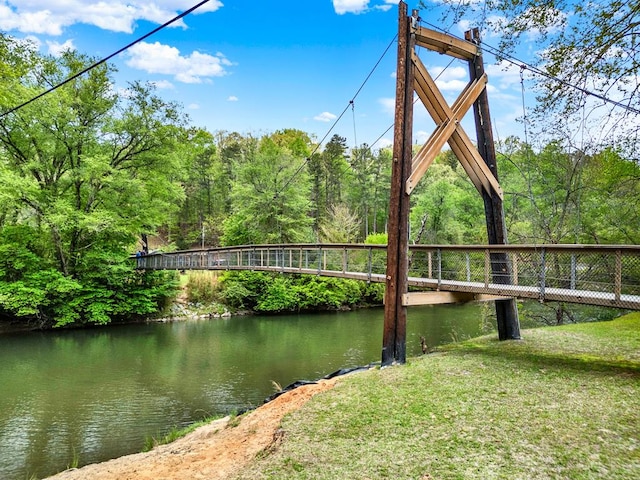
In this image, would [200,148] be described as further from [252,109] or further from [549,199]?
[252,109]

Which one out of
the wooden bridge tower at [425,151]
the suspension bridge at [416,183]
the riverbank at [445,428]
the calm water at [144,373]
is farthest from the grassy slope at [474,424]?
the calm water at [144,373]

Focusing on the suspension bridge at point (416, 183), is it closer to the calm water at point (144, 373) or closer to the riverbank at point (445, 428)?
the riverbank at point (445, 428)

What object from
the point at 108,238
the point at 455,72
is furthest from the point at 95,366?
the point at 455,72

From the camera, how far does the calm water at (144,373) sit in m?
5.58

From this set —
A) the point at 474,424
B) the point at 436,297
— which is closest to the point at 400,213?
the point at 436,297

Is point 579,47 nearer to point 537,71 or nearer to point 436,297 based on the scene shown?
point 537,71

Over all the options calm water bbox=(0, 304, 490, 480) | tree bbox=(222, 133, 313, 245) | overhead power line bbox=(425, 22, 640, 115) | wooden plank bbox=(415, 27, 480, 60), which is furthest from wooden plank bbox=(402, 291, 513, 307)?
tree bbox=(222, 133, 313, 245)

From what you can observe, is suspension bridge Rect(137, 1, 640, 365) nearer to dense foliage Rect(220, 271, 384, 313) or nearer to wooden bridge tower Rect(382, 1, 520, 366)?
wooden bridge tower Rect(382, 1, 520, 366)

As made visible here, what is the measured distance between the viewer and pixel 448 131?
6.07 meters

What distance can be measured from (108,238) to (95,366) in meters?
7.57

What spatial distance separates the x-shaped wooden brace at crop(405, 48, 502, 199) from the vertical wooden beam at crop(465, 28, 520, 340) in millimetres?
169

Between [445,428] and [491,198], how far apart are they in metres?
4.50

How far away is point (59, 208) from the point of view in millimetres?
12938

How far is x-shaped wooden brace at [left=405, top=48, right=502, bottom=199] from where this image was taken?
19.2 feet
